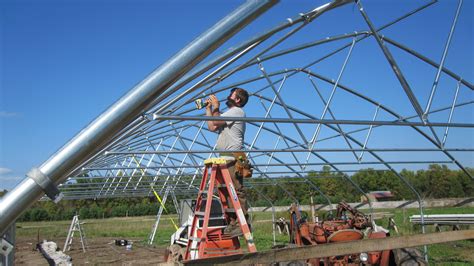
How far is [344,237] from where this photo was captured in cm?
838

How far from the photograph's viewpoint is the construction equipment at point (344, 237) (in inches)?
323

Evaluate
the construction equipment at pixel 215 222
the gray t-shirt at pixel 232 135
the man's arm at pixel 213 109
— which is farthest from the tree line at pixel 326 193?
the man's arm at pixel 213 109

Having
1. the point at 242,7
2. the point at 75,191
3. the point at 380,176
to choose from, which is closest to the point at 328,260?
the point at 242,7

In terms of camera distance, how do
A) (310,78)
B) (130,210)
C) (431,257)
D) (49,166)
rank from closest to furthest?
(49,166)
(310,78)
(431,257)
(130,210)

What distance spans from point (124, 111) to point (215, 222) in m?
4.98

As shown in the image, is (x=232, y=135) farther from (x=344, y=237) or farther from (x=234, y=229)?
(x=344, y=237)

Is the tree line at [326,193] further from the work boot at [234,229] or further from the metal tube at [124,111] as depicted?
the metal tube at [124,111]

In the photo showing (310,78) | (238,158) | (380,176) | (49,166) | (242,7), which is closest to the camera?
(49,166)

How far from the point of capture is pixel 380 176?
5903cm

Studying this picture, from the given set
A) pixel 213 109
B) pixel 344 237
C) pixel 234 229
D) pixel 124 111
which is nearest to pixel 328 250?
pixel 124 111

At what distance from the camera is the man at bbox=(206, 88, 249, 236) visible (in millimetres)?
5230

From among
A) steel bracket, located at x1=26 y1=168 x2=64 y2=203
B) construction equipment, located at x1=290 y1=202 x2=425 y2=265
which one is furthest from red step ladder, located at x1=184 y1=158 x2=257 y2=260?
steel bracket, located at x1=26 y1=168 x2=64 y2=203

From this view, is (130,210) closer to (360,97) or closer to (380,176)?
(380,176)

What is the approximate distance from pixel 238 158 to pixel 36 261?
12.7 m
